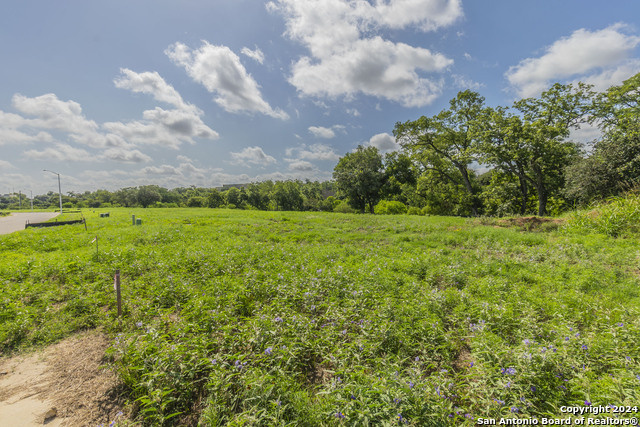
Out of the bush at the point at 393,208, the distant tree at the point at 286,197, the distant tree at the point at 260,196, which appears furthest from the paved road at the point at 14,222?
the distant tree at the point at 260,196

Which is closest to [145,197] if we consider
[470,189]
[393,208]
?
[393,208]

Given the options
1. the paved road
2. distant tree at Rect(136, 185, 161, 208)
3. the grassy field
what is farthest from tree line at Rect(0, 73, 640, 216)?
distant tree at Rect(136, 185, 161, 208)

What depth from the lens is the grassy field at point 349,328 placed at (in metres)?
2.74

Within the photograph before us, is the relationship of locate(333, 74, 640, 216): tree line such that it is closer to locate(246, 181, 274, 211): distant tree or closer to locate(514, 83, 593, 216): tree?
locate(514, 83, 593, 216): tree

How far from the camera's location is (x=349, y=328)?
14.8ft

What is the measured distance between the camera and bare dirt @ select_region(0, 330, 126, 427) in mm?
3031

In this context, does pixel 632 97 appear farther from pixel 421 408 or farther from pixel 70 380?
pixel 70 380

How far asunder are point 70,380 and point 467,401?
5.96 meters

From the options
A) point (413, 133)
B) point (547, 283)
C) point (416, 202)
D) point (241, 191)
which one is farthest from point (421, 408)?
point (241, 191)

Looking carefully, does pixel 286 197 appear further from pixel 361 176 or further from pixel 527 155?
pixel 527 155

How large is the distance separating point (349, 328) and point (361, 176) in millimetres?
40630

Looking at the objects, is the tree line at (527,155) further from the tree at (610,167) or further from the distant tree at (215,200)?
the distant tree at (215,200)

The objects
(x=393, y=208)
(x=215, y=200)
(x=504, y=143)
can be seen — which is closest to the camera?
(x=504, y=143)

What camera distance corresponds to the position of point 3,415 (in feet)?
10.0
